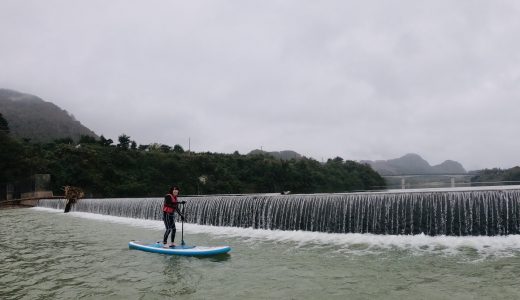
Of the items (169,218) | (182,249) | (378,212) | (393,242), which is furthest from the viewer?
(378,212)

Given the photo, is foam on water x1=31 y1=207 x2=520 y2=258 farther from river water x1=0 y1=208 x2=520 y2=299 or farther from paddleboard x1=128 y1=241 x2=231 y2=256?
paddleboard x1=128 y1=241 x2=231 y2=256

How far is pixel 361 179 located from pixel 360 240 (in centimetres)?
7872

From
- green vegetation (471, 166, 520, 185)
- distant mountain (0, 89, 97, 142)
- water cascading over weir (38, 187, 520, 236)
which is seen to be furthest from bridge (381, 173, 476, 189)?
distant mountain (0, 89, 97, 142)

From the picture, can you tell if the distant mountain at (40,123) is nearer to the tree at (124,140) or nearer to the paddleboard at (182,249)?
the tree at (124,140)

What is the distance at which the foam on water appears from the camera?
13.0 metres

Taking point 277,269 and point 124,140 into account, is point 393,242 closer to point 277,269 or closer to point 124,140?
point 277,269

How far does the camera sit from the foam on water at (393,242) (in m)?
13.0

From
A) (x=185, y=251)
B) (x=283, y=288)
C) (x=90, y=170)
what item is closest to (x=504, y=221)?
(x=283, y=288)

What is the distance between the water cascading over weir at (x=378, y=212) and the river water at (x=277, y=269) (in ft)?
2.11

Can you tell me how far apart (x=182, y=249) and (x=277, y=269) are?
3.74 metres

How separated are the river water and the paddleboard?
0.81ft

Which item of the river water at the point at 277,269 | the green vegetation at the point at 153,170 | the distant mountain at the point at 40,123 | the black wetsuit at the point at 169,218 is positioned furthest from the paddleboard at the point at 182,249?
the distant mountain at the point at 40,123

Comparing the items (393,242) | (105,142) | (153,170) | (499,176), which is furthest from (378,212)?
(105,142)

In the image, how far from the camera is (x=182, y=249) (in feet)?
42.6
